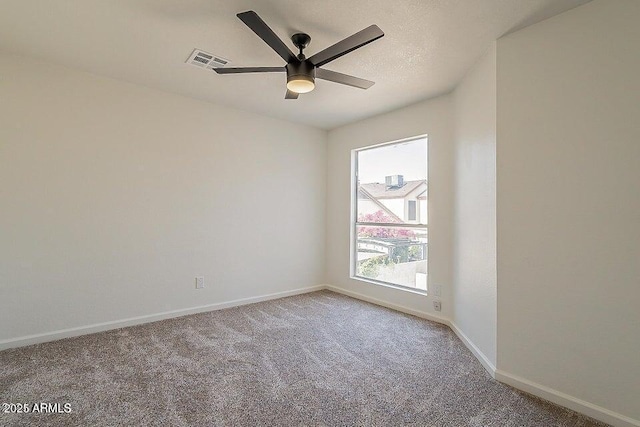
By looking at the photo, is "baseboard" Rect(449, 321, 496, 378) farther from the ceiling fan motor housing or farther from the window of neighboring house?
the ceiling fan motor housing

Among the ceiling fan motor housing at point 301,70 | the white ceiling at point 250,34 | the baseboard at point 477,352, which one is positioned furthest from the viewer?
the baseboard at point 477,352

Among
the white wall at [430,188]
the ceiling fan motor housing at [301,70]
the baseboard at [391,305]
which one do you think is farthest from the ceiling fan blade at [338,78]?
the baseboard at [391,305]

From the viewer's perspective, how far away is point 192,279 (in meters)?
3.53

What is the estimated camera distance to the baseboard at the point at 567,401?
1.69 m

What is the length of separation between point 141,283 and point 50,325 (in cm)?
78

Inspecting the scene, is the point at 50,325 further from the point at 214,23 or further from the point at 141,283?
the point at 214,23

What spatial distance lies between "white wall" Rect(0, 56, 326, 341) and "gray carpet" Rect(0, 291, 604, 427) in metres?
0.45

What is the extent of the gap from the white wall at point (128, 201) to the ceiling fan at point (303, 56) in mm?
1607

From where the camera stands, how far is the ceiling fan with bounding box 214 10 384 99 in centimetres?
175

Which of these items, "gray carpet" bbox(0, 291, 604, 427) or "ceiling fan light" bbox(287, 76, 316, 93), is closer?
"gray carpet" bbox(0, 291, 604, 427)

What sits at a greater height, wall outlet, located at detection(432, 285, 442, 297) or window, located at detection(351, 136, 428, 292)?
window, located at detection(351, 136, 428, 292)

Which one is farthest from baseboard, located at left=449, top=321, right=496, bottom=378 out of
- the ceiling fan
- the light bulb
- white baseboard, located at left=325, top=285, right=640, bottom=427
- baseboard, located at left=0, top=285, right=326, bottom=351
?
the light bulb

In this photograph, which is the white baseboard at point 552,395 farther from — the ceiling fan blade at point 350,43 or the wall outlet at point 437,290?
the ceiling fan blade at point 350,43

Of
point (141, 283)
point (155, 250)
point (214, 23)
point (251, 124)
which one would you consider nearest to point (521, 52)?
point (214, 23)
